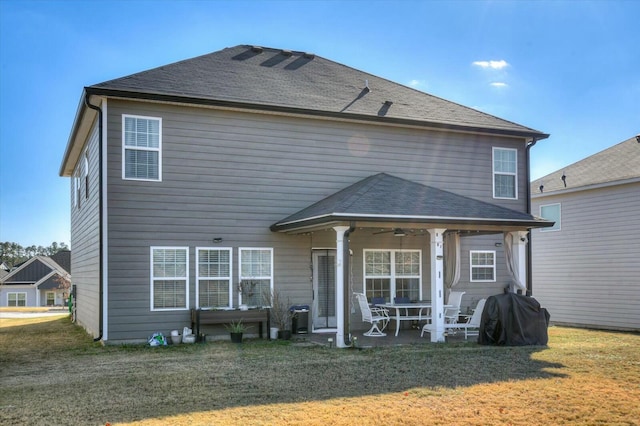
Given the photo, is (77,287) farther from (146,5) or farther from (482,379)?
(482,379)

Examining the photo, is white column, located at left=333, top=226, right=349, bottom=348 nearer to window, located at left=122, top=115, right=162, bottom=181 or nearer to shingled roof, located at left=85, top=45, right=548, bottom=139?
shingled roof, located at left=85, top=45, right=548, bottom=139

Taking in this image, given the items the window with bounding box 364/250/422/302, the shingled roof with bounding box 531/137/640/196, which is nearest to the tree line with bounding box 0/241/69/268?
the shingled roof with bounding box 531/137/640/196

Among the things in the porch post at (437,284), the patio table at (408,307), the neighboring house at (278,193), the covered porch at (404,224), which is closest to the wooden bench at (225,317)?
the neighboring house at (278,193)

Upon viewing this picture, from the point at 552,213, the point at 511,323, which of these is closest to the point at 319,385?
the point at 511,323

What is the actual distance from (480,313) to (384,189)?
3.46 meters

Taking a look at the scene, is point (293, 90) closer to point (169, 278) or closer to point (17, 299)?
point (169, 278)

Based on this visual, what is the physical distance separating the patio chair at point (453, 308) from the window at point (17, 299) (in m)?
45.6

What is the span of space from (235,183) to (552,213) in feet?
38.4

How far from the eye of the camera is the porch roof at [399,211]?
38.3 feet

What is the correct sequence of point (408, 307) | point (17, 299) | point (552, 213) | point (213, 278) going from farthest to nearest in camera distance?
point (17, 299) < point (552, 213) < point (408, 307) < point (213, 278)

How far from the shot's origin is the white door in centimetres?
1450

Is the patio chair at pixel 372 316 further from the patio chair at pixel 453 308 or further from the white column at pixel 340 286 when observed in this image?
the white column at pixel 340 286

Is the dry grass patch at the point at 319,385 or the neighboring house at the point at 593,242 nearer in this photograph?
the dry grass patch at the point at 319,385

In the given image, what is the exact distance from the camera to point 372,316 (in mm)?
13766
